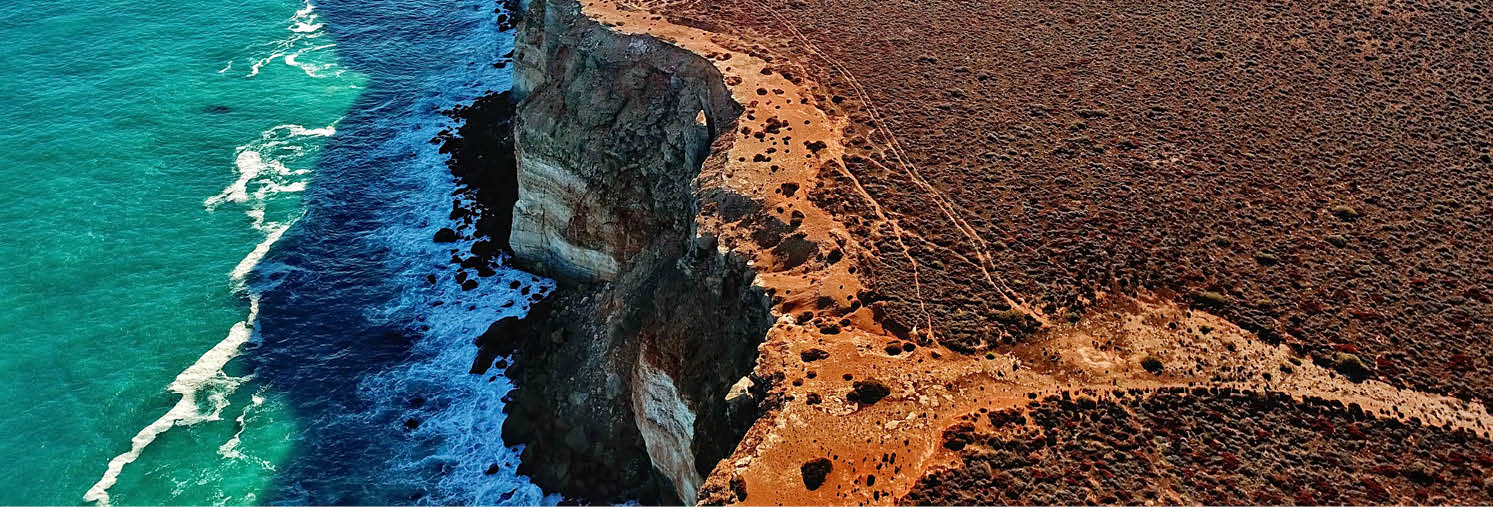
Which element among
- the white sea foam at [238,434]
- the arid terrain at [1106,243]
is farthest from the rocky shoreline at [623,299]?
the white sea foam at [238,434]

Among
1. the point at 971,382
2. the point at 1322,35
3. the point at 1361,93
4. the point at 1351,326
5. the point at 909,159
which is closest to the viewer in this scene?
the point at 971,382

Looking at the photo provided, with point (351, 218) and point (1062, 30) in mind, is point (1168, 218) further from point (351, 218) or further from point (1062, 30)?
point (351, 218)

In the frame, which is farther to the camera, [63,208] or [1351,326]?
[63,208]

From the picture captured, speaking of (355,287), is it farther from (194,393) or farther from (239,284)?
(194,393)

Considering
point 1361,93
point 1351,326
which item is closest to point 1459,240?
point 1351,326

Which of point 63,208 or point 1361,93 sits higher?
point 1361,93
